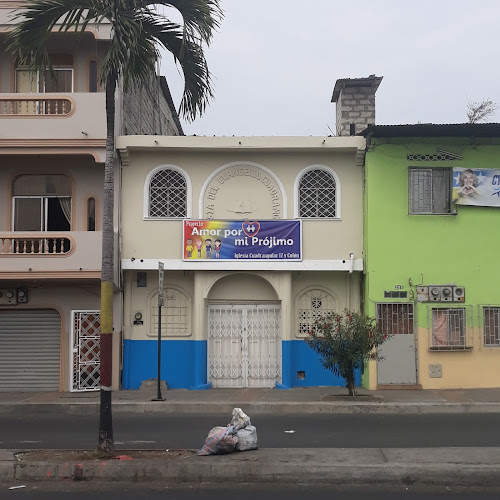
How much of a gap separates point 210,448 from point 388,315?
31.0ft

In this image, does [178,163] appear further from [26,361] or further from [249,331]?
[26,361]

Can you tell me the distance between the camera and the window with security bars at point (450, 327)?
1819cm

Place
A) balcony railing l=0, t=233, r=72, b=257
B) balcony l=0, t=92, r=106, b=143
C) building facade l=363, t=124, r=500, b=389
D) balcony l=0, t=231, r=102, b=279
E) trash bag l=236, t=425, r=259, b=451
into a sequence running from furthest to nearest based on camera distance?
building facade l=363, t=124, r=500, b=389 → balcony l=0, t=92, r=106, b=143 → balcony railing l=0, t=233, r=72, b=257 → balcony l=0, t=231, r=102, b=279 → trash bag l=236, t=425, r=259, b=451

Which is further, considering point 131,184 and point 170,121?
point 170,121

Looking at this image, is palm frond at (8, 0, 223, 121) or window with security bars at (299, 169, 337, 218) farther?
window with security bars at (299, 169, 337, 218)

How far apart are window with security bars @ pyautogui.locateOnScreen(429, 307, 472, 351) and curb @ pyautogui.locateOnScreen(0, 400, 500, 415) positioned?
2889 millimetres

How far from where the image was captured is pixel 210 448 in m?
9.74

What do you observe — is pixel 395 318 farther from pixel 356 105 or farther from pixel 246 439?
pixel 246 439

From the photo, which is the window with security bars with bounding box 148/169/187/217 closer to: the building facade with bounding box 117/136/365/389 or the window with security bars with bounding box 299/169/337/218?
the building facade with bounding box 117/136/365/389

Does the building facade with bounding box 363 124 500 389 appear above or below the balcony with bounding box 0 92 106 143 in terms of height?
below

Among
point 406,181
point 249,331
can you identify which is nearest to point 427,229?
point 406,181

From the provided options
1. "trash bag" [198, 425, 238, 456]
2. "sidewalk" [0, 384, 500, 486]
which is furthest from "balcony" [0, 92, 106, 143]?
"trash bag" [198, 425, 238, 456]

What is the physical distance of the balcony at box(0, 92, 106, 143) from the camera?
59.0ft

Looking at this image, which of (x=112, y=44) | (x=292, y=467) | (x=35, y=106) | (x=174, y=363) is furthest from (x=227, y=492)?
(x=35, y=106)
